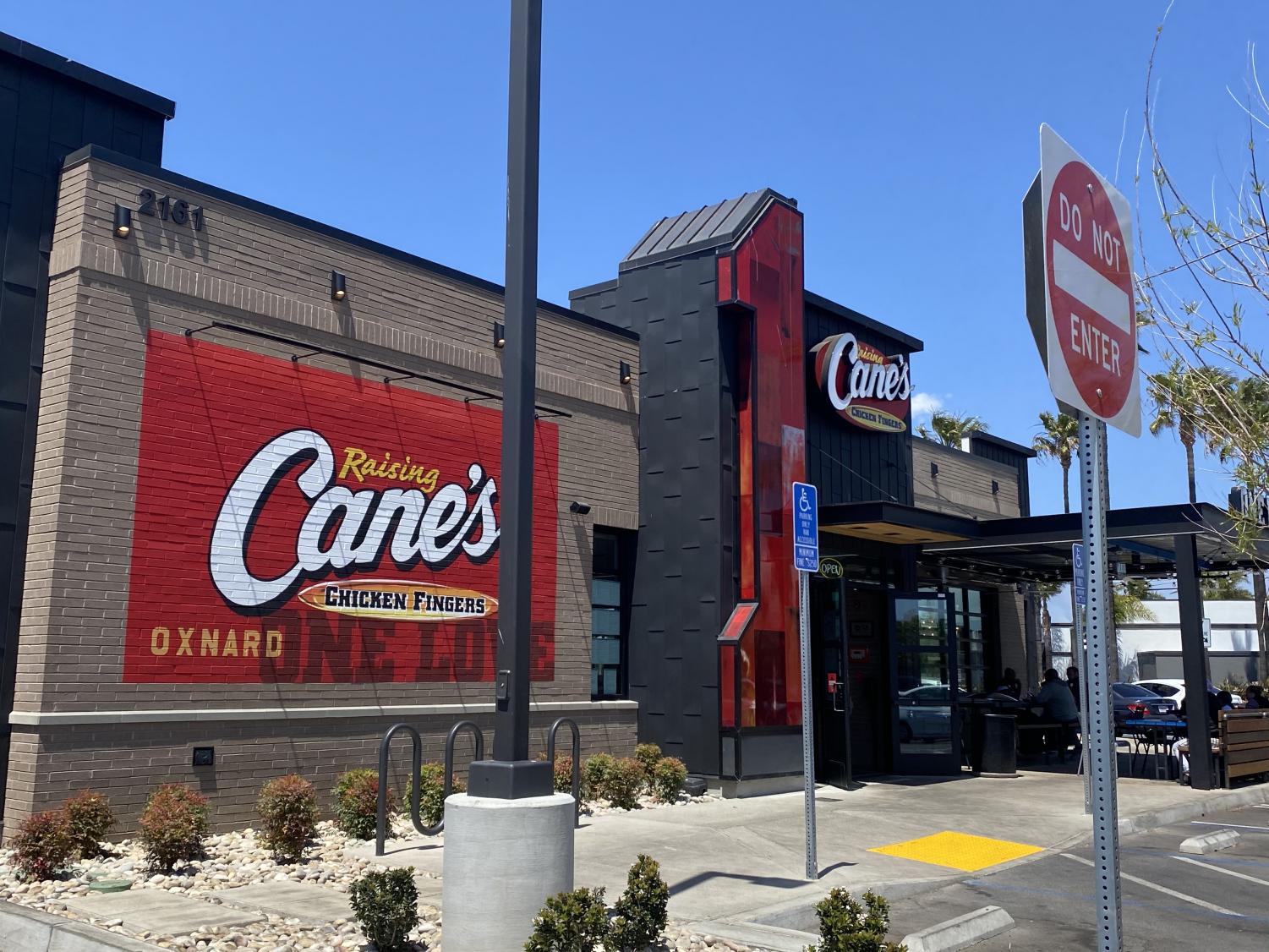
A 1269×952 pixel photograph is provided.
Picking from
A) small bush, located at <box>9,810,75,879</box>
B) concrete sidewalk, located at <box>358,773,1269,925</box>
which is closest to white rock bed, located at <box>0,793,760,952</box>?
small bush, located at <box>9,810,75,879</box>

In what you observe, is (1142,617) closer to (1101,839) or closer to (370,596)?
(370,596)

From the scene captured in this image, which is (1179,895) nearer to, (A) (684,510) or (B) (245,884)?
(B) (245,884)

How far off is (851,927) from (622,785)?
7.55 m

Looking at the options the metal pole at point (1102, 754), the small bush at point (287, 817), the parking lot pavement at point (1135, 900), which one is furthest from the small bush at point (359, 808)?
the metal pole at point (1102, 754)

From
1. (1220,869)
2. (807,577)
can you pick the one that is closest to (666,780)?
(807,577)

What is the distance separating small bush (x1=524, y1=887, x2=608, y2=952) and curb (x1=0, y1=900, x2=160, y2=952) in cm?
223

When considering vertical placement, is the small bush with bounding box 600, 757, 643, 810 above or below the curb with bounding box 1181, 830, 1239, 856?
above

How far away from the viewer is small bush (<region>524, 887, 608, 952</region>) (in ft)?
20.1

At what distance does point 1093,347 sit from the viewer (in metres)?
3.65

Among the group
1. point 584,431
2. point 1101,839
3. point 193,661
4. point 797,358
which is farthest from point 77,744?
point 797,358

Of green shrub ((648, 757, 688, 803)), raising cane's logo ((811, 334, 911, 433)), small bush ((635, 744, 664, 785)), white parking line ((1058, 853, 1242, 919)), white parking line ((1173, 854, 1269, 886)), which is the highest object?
raising cane's logo ((811, 334, 911, 433))

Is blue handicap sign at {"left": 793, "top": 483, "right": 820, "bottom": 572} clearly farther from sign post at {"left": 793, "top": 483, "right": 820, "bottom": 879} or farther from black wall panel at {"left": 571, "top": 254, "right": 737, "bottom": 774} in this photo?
black wall panel at {"left": 571, "top": 254, "right": 737, "bottom": 774}

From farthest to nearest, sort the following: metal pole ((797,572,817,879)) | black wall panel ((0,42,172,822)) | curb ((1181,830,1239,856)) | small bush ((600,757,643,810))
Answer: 1. small bush ((600,757,643,810))
2. curb ((1181,830,1239,856))
3. black wall panel ((0,42,172,822))
4. metal pole ((797,572,817,879))

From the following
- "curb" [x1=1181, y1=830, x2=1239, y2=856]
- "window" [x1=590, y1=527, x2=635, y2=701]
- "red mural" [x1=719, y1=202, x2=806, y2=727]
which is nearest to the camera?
"curb" [x1=1181, y1=830, x2=1239, y2=856]
